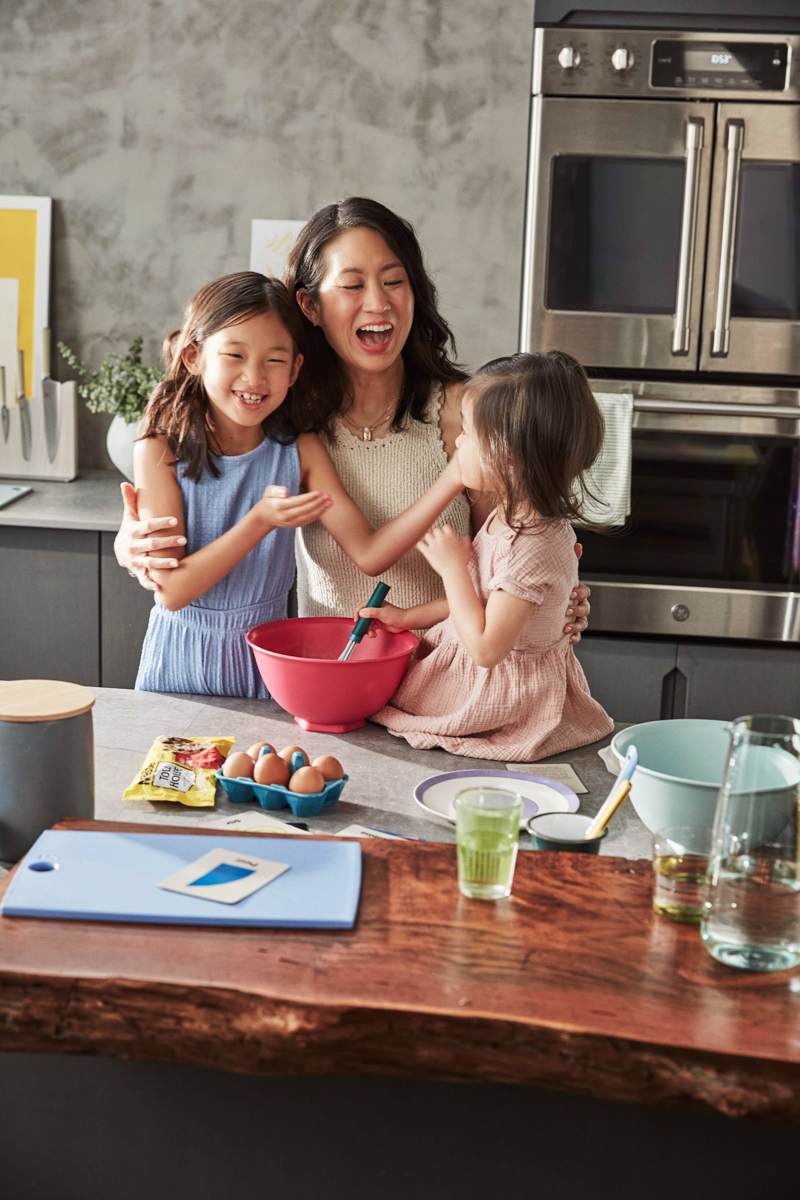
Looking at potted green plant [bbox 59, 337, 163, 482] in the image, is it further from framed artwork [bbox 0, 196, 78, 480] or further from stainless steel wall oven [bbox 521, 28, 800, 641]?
stainless steel wall oven [bbox 521, 28, 800, 641]

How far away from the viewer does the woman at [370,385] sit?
174 cm

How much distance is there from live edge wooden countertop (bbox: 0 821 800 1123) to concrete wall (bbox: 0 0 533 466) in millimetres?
2471

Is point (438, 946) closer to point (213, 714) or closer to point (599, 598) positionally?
point (213, 714)

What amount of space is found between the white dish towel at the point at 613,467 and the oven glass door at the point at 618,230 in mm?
93

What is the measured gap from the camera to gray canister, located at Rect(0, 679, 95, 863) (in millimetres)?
1089

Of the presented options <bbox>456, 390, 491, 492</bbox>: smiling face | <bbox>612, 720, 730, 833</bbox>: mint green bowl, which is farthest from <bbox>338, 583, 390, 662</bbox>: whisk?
<bbox>612, 720, 730, 833</bbox>: mint green bowl

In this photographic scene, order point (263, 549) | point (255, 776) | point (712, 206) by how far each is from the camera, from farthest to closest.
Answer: point (712, 206) < point (263, 549) < point (255, 776)

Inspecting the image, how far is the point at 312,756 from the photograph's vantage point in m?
1.45

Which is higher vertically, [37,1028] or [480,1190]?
[37,1028]

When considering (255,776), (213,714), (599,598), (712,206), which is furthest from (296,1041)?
(712,206)

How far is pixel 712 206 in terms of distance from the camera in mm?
2359

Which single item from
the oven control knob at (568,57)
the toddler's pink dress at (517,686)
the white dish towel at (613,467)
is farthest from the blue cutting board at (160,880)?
the oven control knob at (568,57)

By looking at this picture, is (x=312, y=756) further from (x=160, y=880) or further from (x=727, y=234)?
(x=727, y=234)

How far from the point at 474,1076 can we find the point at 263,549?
120cm
